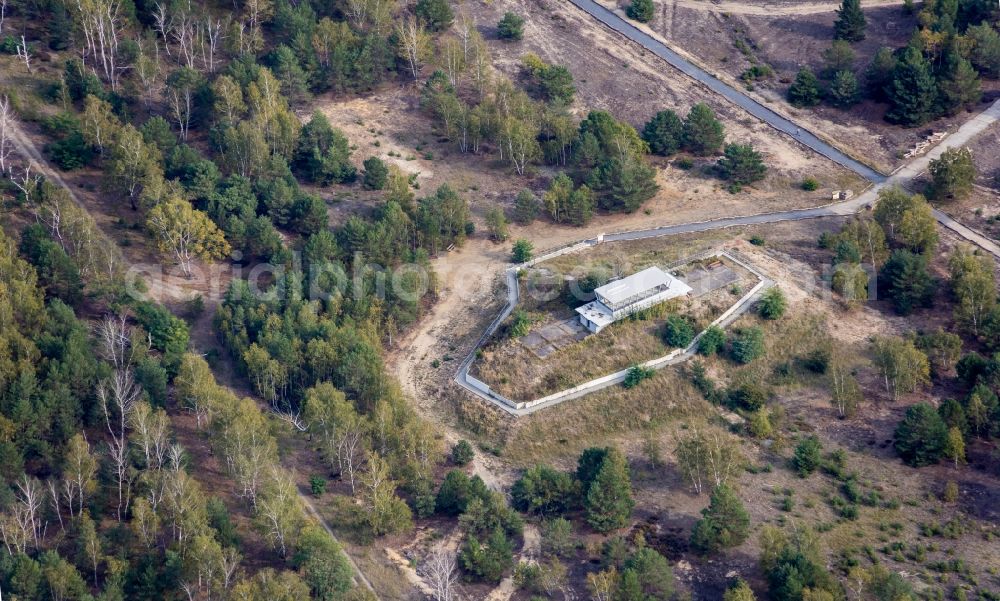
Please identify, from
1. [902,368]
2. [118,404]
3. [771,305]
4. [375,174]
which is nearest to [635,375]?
[771,305]

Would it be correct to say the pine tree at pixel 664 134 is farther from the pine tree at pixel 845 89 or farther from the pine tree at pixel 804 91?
the pine tree at pixel 845 89

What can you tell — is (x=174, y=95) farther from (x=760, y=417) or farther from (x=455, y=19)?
(x=760, y=417)

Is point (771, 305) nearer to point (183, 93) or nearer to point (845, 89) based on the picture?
point (845, 89)

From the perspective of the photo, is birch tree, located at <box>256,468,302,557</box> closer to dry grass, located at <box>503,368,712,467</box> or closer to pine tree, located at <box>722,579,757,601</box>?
dry grass, located at <box>503,368,712,467</box>

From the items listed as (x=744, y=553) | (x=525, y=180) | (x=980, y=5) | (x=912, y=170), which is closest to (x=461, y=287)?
(x=525, y=180)

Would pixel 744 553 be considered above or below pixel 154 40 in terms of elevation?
below

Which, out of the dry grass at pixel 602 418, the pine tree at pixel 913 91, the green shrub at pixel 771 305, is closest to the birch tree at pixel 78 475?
the dry grass at pixel 602 418
